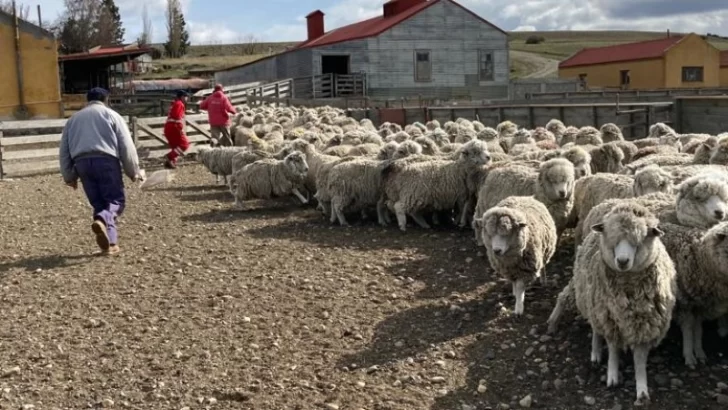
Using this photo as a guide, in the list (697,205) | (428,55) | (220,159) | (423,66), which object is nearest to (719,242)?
(697,205)

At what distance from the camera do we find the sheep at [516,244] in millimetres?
6684

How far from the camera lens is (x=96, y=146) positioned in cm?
913

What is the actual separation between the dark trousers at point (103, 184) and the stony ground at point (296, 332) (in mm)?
551

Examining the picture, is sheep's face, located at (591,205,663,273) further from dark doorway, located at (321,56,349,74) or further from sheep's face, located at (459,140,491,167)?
dark doorway, located at (321,56,349,74)

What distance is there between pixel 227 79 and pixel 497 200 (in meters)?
54.5

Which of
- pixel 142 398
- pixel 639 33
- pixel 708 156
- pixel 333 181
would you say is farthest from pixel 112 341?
pixel 639 33

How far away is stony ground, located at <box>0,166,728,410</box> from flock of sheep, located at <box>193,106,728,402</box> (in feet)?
1.04

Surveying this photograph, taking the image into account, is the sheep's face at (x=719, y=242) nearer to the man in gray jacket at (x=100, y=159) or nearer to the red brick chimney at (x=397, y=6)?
the man in gray jacket at (x=100, y=159)

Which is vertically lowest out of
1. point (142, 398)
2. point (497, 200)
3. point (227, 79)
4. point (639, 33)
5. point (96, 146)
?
point (142, 398)

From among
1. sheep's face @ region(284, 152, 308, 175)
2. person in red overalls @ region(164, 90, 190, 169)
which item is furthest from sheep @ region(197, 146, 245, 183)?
person in red overalls @ region(164, 90, 190, 169)

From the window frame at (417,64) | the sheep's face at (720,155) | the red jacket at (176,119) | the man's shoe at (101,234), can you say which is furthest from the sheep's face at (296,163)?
the window frame at (417,64)

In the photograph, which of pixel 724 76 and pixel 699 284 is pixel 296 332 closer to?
pixel 699 284

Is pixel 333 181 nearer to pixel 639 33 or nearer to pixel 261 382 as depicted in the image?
pixel 261 382

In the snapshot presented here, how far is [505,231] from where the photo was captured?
21.8ft
